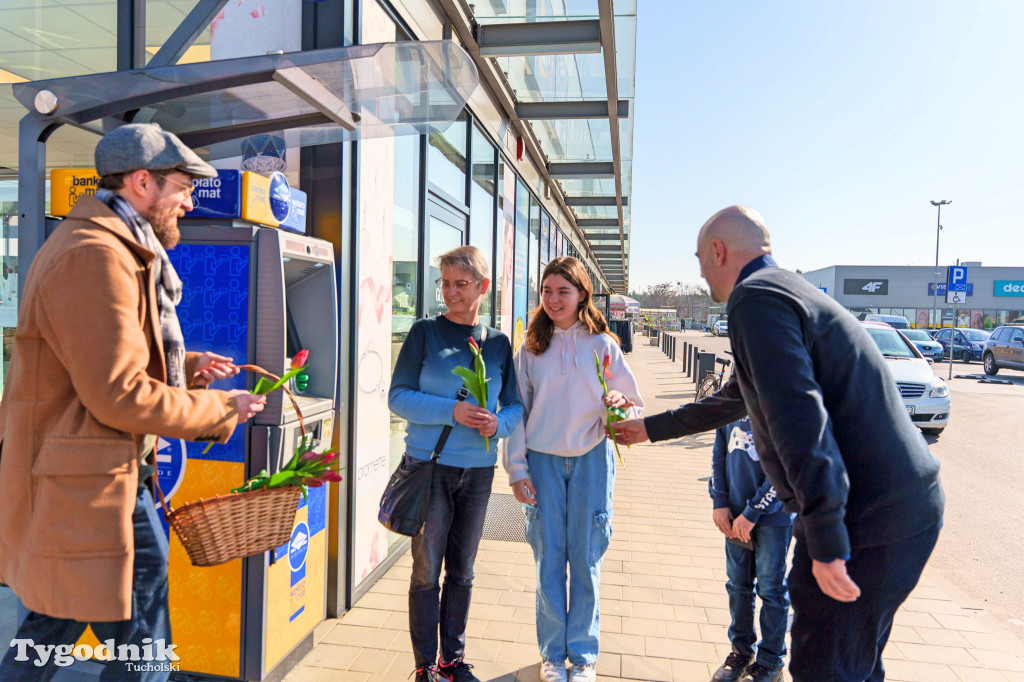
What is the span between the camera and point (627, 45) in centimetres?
563

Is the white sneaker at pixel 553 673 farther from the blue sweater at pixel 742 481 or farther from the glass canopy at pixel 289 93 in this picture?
the glass canopy at pixel 289 93

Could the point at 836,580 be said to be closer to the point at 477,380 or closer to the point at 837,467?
the point at 837,467

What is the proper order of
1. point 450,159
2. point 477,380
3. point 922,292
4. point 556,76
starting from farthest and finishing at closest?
point 922,292, point 556,76, point 450,159, point 477,380

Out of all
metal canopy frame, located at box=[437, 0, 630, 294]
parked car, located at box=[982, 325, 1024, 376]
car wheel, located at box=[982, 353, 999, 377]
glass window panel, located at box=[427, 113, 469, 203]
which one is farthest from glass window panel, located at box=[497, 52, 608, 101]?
car wheel, located at box=[982, 353, 999, 377]

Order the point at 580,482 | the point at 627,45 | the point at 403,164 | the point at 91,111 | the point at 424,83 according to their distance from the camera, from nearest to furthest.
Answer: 1. the point at 91,111
2. the point at 424,83
3. the point at 580,482
4. the point at 403,164
5. the point at 627,45

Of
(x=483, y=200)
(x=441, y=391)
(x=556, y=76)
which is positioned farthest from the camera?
(x=483, y=200)

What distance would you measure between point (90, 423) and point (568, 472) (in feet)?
5.96

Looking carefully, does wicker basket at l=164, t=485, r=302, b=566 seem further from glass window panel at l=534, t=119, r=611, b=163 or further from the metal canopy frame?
glass window panel at l=534, t=119, r=611, b=163

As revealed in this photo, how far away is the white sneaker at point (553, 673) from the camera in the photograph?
2.76 m

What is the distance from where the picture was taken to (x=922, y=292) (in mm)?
59562

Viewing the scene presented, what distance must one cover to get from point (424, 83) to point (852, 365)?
1834mm

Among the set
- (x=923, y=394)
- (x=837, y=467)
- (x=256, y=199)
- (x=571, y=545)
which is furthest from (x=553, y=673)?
(x=923, y=394)

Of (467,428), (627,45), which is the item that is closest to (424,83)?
(467,428)

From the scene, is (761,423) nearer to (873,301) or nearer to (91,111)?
(91,111)
